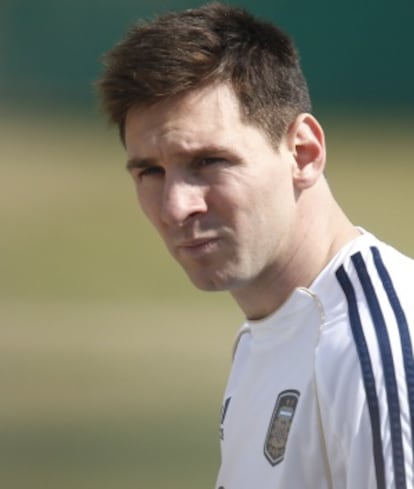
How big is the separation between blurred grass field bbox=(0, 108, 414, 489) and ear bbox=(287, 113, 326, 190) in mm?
1002

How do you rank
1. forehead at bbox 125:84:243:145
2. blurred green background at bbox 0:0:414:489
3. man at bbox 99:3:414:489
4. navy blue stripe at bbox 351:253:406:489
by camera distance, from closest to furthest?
navy blue stripe at bbox 351:253:406:489
man at bbox 99:3:414:489
forehead at bbox 125:84:243:145
blurred green background at bbox 0:0:414:489

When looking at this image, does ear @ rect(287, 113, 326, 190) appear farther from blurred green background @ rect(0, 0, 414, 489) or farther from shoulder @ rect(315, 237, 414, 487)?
blurred green background @ rect(0, 0, 414, 489)

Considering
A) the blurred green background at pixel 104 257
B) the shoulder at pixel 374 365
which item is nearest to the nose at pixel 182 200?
the shoulder at pixel 374 365

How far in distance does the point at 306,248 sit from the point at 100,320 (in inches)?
45.5

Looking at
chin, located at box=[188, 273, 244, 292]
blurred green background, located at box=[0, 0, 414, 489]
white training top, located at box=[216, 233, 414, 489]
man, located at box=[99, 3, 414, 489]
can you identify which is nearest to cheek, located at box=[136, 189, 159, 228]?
man, located at box=[99, 3, 414, 489]

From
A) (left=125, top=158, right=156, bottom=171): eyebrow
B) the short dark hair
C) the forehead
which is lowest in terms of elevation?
(left=125, top=158, right=156, bottom=171): eyebrow

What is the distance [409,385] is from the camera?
1.51 meters

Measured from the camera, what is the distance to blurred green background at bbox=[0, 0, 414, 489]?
2855 millimetres

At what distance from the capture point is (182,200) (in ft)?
5.80

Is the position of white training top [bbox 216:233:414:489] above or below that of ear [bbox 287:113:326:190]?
below

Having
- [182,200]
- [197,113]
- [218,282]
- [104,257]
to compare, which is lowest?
[218,282]

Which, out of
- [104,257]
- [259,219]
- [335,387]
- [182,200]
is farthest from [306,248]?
[104,257]

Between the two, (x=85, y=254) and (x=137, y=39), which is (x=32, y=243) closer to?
(x=85, y=254)

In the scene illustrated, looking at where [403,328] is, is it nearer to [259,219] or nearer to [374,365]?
[374,365]
